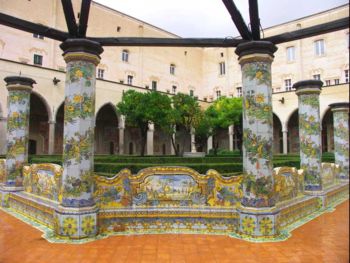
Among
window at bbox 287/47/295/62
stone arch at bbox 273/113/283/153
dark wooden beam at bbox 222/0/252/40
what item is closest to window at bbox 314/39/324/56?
window at bbox 287/47/295/62

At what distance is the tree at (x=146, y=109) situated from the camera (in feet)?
60.8

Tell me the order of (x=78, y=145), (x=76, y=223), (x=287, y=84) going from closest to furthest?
(x=76, y=223) < (x=78, y=145) < (x=287, y=84)

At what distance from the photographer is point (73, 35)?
554 centimetres

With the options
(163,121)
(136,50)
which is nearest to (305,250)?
(163,121)

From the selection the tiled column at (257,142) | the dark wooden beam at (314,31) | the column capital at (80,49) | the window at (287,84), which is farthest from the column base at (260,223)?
the window at (287,84)

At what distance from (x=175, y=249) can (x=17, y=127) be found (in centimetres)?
654

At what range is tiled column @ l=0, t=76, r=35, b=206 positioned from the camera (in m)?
8.54

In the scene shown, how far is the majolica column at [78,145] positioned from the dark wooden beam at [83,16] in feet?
0.74

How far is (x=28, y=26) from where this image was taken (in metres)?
5.04

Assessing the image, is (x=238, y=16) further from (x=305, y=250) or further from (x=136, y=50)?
(x=136, y=50)

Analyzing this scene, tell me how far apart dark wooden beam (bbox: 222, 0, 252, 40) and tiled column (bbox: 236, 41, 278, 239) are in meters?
0.22

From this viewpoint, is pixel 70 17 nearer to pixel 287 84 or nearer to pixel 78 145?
pixel 78 145

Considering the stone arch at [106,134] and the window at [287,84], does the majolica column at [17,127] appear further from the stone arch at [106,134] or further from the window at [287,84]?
the window at [287,84]

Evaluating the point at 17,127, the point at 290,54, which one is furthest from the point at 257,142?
the point at 290,54
